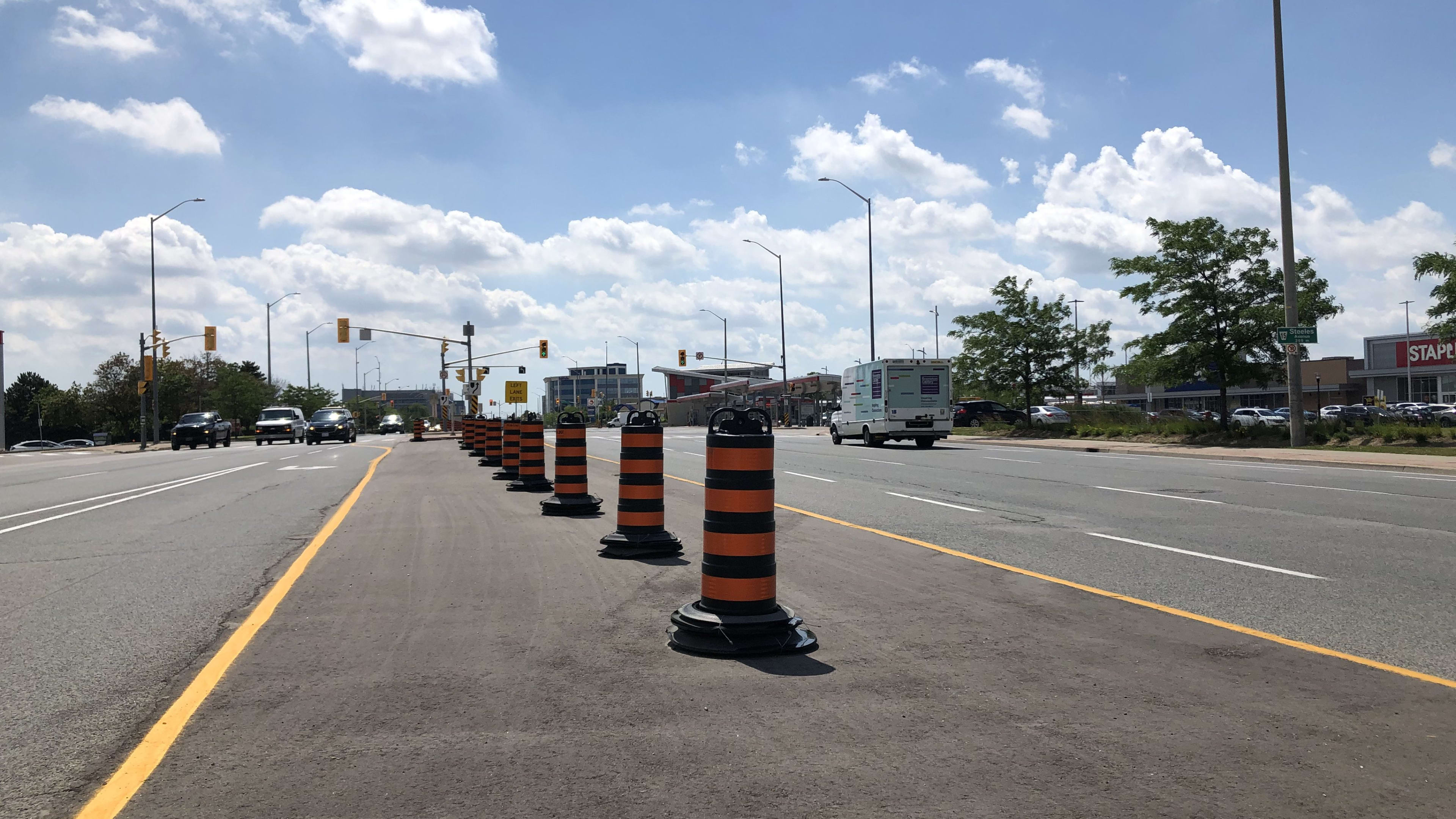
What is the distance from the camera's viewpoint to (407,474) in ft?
71.1

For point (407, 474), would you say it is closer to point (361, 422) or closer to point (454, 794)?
point (454, 794)

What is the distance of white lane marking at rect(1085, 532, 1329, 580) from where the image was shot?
8.42 m

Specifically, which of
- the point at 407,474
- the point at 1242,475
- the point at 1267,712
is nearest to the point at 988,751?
the point at 1267,712

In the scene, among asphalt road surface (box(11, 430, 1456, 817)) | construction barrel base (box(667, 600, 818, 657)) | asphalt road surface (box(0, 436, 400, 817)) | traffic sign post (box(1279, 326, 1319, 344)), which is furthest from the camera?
traffic sign post (box(1279, 326, 1319, 344))

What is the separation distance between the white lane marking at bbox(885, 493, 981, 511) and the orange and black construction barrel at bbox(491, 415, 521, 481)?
7.92m

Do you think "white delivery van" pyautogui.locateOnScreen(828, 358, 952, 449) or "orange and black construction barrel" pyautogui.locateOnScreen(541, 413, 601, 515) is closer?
"orange and black construction barrel" pyautogui.locateOnScreen(541, 413, 601, 515)

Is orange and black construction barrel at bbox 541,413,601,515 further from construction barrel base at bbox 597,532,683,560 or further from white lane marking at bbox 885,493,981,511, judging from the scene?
white lane marking at bbox 885,493,981,511

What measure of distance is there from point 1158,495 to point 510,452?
1210cm

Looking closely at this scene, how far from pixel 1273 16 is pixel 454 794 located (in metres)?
29.2

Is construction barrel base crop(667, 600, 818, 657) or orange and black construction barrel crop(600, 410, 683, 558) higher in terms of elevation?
orange and black construction barrel crop(600, 410, 683, 558)

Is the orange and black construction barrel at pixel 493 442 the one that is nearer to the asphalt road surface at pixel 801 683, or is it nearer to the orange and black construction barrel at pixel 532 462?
the orange and black construction barrel at pixel 532 462

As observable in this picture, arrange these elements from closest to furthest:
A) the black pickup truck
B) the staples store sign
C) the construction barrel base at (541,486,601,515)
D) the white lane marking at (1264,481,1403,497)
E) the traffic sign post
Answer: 1. the construction barrel base at (541,486,601,515)
2. the white lane marking at (1264,481,1403,497)
3. the traffic sign post
4. the black pickup truck
5. the staples store sign

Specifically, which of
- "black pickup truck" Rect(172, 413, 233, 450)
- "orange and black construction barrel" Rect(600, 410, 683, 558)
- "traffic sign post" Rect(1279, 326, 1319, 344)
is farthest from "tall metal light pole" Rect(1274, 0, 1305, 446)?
"black pickup truck" Rect(172, 413, 233, 450)

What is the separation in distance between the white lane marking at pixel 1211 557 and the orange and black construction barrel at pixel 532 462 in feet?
30.3
